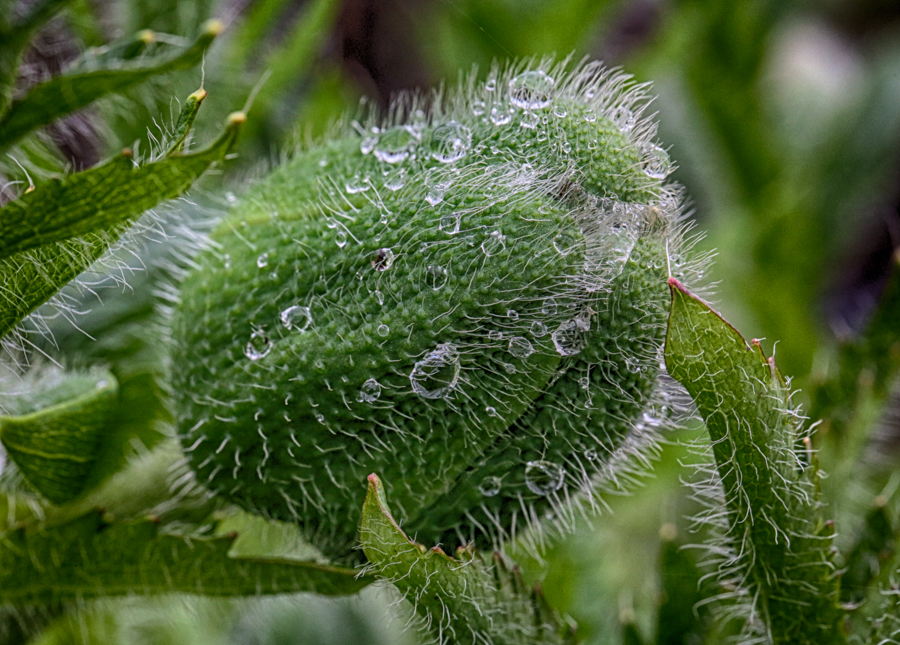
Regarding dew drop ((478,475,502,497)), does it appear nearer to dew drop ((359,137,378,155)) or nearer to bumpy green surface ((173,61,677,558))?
bumpy green surface ((173,61,677,558))

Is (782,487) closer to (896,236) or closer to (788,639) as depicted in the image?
(788,639)

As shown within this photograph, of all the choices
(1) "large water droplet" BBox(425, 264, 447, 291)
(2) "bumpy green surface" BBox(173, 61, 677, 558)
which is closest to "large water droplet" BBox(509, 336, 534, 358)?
(2) "bumpy green surface" BBox(173, 61, 677, 558)

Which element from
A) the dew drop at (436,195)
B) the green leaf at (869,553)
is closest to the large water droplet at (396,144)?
the dew drop at (436,195)

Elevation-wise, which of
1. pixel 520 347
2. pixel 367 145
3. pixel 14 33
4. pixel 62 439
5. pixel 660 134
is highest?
pixel 14 33

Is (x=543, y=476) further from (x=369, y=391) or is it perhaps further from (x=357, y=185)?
(x=357, y=185)

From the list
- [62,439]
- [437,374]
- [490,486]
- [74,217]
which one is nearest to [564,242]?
[437,374]

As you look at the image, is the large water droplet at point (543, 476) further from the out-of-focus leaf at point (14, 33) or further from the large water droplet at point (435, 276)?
the out-of-focus leaf at point (14, 33)
